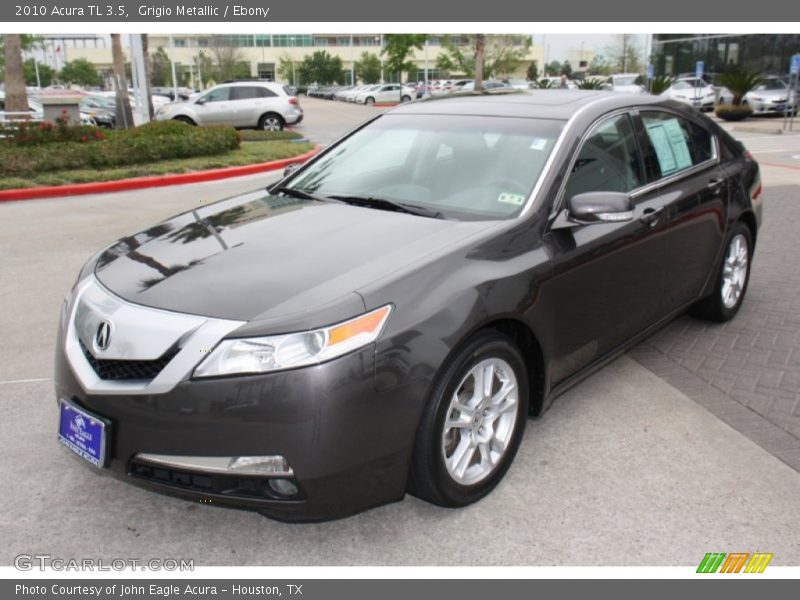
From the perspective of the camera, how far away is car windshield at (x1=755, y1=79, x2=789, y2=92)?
27178 mm

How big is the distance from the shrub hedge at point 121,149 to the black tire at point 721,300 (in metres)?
10.6

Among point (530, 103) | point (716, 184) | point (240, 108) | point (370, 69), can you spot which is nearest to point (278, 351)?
point (530, 103)

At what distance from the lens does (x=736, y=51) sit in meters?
34.8

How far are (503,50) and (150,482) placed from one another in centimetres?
8055

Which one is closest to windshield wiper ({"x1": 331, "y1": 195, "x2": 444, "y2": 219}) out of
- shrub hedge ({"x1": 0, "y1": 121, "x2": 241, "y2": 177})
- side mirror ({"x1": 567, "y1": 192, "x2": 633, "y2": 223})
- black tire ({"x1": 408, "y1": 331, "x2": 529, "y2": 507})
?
side mirror ({"x1": 567, "y1": 192, "x2": 633, "y2": 223})

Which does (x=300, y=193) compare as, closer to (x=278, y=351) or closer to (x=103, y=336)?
(x=103, y=336)

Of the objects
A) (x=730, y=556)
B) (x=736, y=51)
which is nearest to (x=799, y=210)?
(x=730, y=556)

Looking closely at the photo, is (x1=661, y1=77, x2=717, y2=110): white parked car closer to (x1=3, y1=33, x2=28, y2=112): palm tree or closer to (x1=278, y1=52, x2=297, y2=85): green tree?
(x1=3, y1=33, x2=28, y2=112): palm tree

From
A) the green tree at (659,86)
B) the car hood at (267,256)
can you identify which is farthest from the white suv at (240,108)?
the car hood at (267,256)

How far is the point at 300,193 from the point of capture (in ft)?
13.3

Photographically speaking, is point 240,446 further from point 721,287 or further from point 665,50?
point 665,50

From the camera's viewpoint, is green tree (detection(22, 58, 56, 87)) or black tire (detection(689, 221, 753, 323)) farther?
green tree (detection(22, 58, 56, 87))

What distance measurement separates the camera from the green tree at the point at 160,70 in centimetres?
8300

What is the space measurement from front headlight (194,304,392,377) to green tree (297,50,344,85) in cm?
9237
